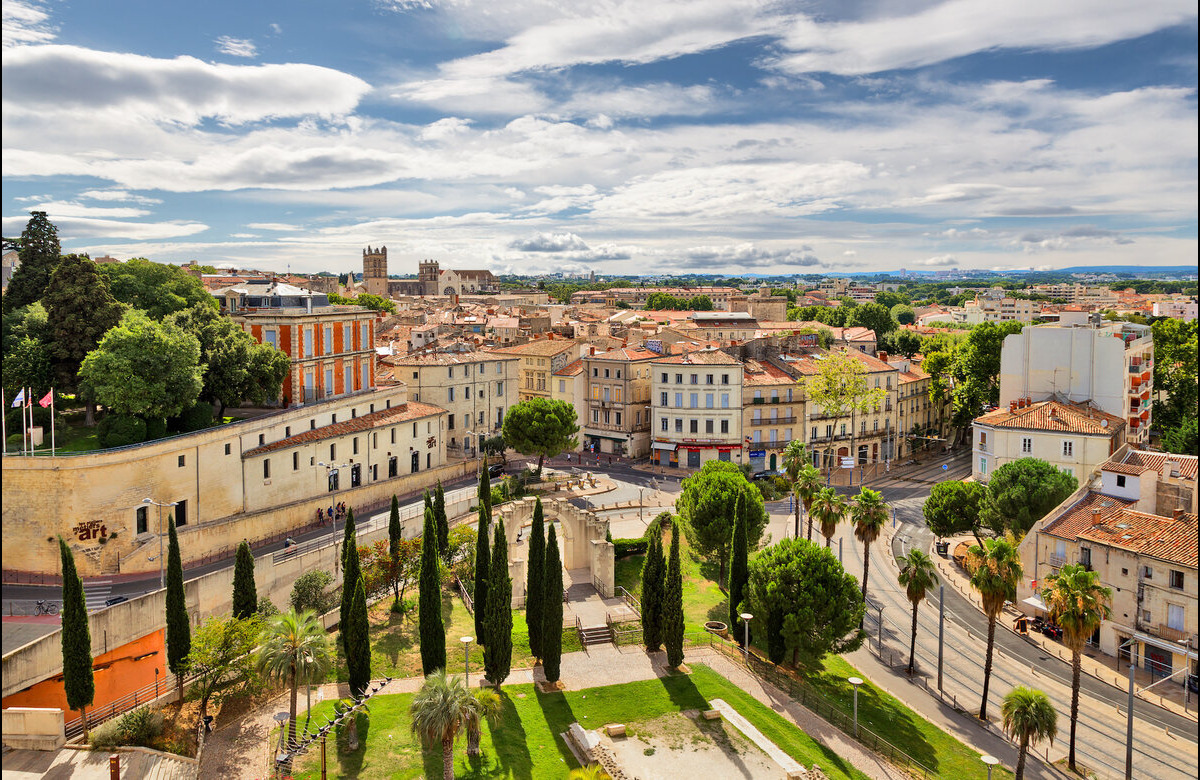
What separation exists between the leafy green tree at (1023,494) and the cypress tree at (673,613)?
87.7 feet

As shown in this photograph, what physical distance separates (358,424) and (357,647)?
98.9 ft

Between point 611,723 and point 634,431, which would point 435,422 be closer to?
point 634,431

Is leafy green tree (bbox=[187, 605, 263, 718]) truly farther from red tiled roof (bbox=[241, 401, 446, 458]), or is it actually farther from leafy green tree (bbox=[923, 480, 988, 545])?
leafy green tree (bbox=[923, 480, 988, 545])

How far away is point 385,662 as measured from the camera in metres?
39.7

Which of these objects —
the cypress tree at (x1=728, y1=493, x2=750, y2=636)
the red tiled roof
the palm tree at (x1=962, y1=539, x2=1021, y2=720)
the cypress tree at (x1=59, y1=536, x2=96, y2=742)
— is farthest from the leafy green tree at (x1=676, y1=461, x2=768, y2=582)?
the cypress tree at (x1=59, y1=536, x2=96, y2=742)

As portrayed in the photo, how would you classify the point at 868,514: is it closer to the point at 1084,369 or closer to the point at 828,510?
the point at 828,510

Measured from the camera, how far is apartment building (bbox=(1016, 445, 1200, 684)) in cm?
4244

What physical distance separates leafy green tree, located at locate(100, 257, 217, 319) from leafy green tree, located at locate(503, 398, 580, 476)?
24.1 m

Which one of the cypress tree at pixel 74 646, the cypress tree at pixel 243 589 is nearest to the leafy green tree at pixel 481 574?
the cypress tree at pixel 243 589

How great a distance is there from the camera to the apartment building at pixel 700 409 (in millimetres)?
80062

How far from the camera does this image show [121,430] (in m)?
47.1

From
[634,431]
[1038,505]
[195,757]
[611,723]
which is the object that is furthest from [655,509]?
[195,757]

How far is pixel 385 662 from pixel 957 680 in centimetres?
2847

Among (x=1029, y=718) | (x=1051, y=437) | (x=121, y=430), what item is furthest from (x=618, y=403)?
(x=1029, y=718)
